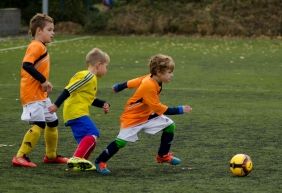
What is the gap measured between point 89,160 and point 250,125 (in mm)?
3483

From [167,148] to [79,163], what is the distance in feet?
3.32

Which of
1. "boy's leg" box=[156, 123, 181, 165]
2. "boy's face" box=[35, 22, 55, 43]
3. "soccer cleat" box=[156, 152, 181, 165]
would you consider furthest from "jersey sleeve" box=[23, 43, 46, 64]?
"soccer cleat" box=[156, 152, 181, 165]

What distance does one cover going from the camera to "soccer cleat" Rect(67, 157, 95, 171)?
28.9 feet

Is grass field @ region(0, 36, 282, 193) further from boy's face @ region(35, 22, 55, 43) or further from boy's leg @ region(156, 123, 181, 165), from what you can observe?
boy's face @ region(35, 22, 55, 43)

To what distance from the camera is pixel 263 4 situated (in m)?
37.4

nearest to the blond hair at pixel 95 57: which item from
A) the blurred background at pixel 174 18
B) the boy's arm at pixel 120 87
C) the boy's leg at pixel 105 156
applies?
the boy's arm at pixel 120 87

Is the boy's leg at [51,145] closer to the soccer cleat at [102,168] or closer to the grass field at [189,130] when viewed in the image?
the grass field at [189,130]

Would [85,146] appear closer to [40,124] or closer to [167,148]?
[40,124]

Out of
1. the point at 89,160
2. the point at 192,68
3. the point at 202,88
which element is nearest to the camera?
the point at 89,160

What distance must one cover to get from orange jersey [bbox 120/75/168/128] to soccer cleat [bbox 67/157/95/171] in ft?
1.72

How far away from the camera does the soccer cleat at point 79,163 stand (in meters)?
8.82

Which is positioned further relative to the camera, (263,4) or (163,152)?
(263,4)

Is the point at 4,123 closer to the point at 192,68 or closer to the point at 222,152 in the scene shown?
the point at 222,152

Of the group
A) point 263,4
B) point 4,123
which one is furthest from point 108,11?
point 4,123
